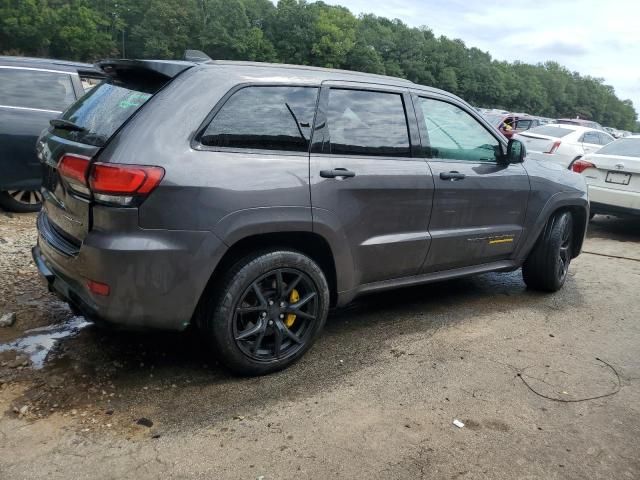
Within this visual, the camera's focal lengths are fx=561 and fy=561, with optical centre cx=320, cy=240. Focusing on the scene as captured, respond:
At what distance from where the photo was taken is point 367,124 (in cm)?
364

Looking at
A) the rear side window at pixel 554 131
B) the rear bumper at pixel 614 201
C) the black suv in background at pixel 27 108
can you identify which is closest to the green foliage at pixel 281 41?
the rear side window at pixel 554 131

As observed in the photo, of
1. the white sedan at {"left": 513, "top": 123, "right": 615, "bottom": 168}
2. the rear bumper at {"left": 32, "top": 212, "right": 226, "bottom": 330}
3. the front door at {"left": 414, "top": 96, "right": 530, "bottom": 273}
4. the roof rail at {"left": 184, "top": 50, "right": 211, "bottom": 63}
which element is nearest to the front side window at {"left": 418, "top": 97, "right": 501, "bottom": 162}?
the front door at {"left": 414, "top": 96, "right": 530, "bottom": 273}

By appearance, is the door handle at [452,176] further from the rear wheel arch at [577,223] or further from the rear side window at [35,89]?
the rear side window at [35,89]

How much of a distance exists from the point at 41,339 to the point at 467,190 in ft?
10.1

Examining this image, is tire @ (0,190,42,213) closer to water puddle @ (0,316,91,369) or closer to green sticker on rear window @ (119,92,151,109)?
water puddle @ (0,316,91,369)

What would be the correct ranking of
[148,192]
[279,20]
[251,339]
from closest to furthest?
[148,192]
[251,339]
[279,20]

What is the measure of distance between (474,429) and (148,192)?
6.71ft

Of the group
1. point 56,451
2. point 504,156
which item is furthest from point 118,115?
point 504,156

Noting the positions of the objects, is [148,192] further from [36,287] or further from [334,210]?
[36,287]

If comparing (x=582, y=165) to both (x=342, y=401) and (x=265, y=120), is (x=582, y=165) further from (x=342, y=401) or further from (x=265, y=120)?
(x=342, y=401)

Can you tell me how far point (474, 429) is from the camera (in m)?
2.91

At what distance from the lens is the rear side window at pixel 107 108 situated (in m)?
2.99

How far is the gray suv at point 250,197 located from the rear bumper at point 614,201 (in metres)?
4.54

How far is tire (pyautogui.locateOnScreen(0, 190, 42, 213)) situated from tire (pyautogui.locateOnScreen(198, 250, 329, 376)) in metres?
4.31
